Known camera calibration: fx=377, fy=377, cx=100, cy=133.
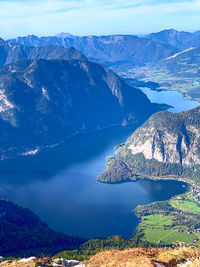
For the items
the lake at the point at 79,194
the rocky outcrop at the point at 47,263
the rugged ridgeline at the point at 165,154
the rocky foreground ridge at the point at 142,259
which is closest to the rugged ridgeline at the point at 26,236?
the lake at the point at 79,194

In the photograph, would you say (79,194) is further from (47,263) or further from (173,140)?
(47,263)

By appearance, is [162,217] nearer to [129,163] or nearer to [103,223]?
[103,223]

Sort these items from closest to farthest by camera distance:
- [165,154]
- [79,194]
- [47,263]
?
[47,263] < [79,194] < [165,154]

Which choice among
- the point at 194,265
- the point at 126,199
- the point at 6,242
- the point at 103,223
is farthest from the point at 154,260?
the point at 126,199

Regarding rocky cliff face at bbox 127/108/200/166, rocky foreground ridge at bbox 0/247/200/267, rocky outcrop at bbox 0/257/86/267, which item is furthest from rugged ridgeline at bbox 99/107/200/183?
rocky foreground ridge at bbox 0/247/200/267

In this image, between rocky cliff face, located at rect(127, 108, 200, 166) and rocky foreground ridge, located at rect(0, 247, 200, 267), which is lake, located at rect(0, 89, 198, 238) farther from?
rocky foreground ridge, located at rect(0, 247, 200, 267)

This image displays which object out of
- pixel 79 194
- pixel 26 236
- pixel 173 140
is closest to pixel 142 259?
pixel 26 236
